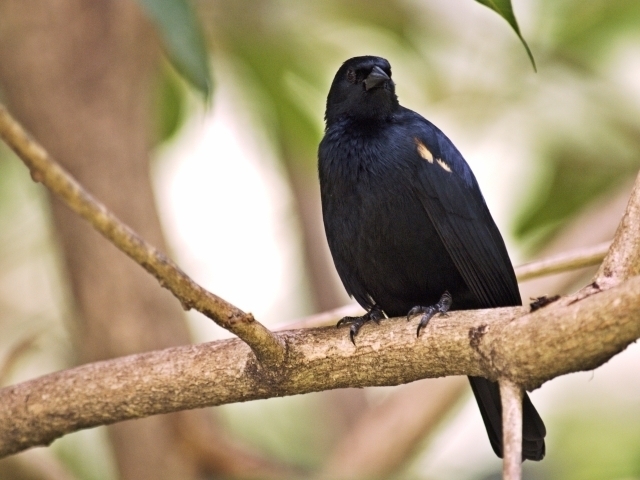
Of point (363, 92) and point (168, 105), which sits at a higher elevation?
point (168, 105)

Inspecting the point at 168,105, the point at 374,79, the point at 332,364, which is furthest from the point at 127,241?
the point at 168,105

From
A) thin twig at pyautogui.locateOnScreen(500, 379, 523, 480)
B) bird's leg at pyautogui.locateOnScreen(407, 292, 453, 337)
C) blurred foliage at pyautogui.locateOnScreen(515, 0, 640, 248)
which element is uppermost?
blurred foliage at pyautogui.locateOnScreen(515, 0, 640, 248)

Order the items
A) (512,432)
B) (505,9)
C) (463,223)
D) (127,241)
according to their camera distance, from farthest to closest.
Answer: (463,223)
(505,9)
(512,432)
(127,241)

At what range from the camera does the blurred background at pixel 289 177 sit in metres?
3.82

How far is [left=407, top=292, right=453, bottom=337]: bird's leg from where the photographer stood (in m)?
2.25

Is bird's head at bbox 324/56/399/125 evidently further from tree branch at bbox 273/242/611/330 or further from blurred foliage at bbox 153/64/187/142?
blurred foliage at bbox 153/64/187/142

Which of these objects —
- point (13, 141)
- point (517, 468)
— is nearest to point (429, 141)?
point (517, 468)

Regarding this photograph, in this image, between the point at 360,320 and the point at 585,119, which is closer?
the point at 360,320

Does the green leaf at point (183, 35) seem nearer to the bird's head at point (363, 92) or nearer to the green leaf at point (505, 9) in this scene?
the green leaf at point (505, 9)

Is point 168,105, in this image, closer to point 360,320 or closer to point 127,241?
point 360,320

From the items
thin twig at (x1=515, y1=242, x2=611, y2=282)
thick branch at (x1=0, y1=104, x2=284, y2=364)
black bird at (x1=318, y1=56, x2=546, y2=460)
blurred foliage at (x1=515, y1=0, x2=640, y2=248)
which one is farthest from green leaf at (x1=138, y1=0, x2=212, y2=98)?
blurred foliage at (x1=515, y1=0, x2=640, y2=248)

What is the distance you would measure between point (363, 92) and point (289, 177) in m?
1.76

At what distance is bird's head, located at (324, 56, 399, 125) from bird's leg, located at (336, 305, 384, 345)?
0.74m

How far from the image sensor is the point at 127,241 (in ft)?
5.42
